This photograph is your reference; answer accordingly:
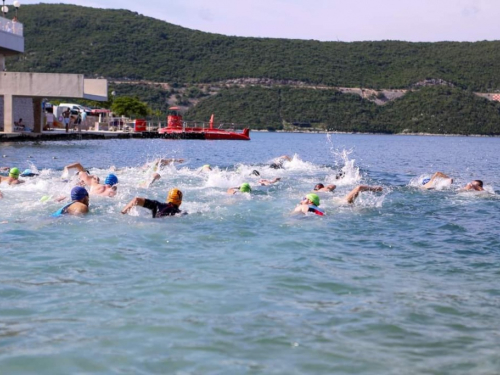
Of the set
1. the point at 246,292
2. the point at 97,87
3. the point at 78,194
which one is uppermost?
the point at 97,87

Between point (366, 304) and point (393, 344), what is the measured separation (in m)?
1.06

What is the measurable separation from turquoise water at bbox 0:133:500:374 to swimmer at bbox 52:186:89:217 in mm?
166

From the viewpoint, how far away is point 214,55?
133875mm

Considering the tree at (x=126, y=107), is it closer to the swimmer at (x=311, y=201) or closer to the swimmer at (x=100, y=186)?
the swimmer at (x=100, y=186)

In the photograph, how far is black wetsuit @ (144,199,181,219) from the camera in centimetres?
1082

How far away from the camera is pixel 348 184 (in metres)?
19.4

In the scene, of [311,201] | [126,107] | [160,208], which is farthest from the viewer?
[126,107]

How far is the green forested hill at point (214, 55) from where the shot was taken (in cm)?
11750

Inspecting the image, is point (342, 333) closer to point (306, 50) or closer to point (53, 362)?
point (53, 362)

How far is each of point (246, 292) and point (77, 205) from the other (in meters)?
5.09

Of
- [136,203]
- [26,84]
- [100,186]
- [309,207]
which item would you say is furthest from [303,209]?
[26,84]

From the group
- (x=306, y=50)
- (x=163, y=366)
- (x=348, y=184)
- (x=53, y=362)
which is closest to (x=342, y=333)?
(x=163, y=366)

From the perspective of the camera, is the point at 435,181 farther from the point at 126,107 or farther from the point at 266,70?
the point at 266,70

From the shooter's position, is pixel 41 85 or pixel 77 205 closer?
pixel 77 205
